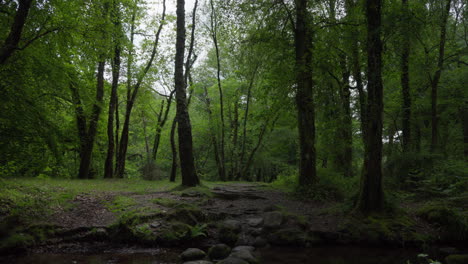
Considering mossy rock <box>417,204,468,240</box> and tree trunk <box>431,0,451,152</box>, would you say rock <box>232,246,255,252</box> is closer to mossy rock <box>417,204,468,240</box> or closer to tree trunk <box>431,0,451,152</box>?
mossy rock <box>417,204,468,240</box>

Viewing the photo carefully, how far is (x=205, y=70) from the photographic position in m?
24.2

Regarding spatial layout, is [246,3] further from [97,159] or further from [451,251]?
[97,159]

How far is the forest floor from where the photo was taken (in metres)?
5.97

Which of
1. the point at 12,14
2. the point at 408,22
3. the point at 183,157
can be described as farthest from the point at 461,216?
the point at 12,14

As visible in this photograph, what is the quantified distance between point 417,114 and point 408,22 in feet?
32.6

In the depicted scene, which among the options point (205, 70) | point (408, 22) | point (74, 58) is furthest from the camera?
point (205, 70)

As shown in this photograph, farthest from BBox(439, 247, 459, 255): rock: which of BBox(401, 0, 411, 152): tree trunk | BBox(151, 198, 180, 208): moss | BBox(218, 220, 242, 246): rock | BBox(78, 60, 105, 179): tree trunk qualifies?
BBox(78, 60, 105, 179): tree trunk

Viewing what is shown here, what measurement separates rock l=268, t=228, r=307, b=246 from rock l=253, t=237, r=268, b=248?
0.18 m

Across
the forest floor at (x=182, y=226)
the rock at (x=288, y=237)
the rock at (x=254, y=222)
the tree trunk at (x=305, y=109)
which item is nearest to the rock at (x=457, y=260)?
the forest floor at (x=182, y=226)

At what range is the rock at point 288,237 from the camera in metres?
6.53

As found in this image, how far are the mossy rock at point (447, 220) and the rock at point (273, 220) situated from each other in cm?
397

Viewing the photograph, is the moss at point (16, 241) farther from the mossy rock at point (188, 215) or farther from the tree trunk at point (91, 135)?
the tree trunk at point (91, 135)

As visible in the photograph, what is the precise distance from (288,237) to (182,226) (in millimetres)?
2641

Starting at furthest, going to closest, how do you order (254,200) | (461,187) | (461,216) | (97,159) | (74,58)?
(97,159), (74,58), (254,200), (461,187), (461,216)
